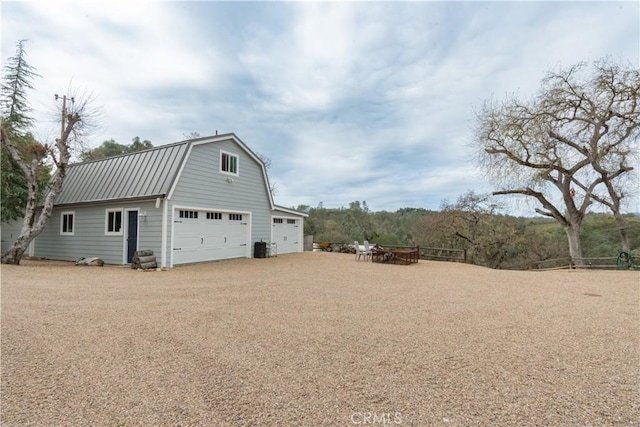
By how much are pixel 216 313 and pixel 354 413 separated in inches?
133

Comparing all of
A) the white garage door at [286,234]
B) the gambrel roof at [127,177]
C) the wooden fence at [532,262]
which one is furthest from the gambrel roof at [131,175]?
the wooden fence at [532,262]

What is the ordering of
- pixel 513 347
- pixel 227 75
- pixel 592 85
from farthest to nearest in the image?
pixel 592 85, pixel 227 75, pixel 513 347

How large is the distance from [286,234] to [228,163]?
563 cm

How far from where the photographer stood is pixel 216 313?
16.9ft

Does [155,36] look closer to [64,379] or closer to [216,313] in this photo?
[216,313]

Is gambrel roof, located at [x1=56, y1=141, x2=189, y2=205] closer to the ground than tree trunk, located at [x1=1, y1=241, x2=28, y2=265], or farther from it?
farther from it

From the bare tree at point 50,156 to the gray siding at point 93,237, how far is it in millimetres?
1202

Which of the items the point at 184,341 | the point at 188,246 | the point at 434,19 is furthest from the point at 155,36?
the point at 184,341

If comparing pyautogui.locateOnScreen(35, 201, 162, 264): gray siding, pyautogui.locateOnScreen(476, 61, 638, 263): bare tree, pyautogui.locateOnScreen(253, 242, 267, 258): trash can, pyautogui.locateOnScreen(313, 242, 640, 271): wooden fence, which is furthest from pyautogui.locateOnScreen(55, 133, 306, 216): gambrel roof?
pyautogui.locateOnScreen(476, 61, 638, 263): bare tree

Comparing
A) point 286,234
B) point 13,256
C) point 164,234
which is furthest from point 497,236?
point 13,256

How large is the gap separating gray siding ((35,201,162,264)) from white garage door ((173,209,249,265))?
72cm

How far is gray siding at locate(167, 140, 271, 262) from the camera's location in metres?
11.4

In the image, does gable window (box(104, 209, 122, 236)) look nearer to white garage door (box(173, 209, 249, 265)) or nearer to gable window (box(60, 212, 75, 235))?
gable window (box(60, 212, 75, 235))

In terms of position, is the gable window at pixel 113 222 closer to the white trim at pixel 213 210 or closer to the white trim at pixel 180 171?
the white trim at pixel 213 210
